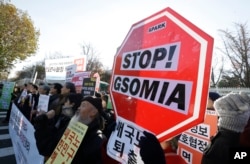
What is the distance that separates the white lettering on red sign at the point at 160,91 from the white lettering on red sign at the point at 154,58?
2.7 inches

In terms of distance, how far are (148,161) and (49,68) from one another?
9480 mm

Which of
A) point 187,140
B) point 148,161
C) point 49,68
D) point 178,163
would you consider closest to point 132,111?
point 148,161

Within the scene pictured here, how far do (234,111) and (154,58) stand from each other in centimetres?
71

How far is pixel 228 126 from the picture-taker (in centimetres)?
162

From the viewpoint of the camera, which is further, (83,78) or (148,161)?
(83,78)

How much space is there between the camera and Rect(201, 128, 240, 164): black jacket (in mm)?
1517

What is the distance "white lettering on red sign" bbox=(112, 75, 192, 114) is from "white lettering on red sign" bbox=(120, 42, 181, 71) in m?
0.07

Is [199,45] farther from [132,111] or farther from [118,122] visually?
[118,122]

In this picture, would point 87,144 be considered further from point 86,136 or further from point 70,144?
point 70,144

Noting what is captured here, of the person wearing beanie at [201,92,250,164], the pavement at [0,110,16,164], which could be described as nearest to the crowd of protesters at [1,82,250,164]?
the person wearing beanie at [201,92,250,164]

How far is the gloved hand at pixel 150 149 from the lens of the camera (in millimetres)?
1179

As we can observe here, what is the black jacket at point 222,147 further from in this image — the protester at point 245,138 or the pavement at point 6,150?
the pavement at point 6,150

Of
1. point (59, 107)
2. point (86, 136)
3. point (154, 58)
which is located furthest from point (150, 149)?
point (59, 107)

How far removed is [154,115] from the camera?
4.01 ft
